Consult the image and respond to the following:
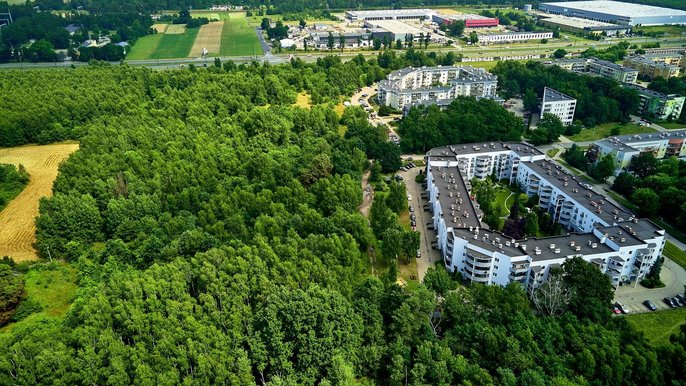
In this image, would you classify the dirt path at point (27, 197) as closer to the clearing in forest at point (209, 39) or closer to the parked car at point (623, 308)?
the parked car at point (623, 308)

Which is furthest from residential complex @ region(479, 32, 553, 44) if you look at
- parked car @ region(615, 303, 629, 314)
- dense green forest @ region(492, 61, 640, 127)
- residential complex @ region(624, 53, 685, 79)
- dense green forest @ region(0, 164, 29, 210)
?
dense green forest @ region(0, 164, 29, 210)

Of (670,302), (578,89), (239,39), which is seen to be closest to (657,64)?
(578,89)

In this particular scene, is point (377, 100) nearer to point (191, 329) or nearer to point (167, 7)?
point (191, 329)

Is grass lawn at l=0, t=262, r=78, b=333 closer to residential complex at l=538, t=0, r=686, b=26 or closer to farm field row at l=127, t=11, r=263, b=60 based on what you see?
farm field row at l=127, t=11, r=263, b=60

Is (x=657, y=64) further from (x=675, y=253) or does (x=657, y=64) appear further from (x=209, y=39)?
(x=209, y=39)

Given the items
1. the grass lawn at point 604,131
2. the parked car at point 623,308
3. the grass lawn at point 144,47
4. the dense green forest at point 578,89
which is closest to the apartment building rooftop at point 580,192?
the parked car at point 623,308
